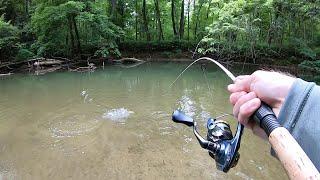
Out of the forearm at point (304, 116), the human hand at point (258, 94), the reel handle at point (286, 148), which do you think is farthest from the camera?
the human hand at point (258, 94)

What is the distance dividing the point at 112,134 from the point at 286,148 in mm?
8268

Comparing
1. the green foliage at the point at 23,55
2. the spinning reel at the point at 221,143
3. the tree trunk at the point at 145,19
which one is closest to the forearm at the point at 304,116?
the spinning reel at the point at 221,143

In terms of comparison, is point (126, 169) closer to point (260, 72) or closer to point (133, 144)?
point (133, 144)

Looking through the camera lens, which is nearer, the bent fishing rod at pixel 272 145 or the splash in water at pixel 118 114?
the bent fishing rod at pixel 272 145

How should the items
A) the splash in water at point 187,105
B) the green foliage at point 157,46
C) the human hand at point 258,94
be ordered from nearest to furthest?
the human hand at point 258,94 → the splash in water at point 187,105 → the green foliage at point 157,46

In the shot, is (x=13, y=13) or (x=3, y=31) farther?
(x=13, y=13)

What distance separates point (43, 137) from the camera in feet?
29.6

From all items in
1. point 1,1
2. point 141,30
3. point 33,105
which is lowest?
point 33,105

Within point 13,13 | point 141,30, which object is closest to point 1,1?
point 13,13

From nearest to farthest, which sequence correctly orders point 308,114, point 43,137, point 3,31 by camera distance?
point 308,114
point 43,137
point 3,31

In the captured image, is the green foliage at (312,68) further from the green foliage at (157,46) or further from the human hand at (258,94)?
the human hand at (258,94)

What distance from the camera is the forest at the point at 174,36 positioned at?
2052cm

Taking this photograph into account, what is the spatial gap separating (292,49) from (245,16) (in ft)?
15.9

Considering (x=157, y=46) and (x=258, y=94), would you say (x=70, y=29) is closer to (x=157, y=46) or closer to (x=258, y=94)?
(x=157, y=46)
